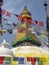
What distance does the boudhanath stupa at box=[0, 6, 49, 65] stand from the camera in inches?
717

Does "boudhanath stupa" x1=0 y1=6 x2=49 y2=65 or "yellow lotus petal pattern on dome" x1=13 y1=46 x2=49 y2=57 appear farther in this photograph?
"yellow lotus petal pattern on dome" x1=13 y1=46 x2=49 y2=57

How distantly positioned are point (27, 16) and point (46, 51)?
15.6 feet

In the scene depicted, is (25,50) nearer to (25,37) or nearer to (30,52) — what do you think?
(30,52)

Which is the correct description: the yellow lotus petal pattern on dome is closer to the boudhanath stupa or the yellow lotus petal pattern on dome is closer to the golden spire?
the boudhanath stupa

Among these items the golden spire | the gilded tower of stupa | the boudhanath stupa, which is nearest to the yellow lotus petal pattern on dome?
the boudhanath stupa

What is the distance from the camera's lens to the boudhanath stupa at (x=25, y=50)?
18219mm

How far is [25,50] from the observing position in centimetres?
2209

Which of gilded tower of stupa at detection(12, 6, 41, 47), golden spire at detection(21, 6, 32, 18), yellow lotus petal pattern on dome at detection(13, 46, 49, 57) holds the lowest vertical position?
yellow lotus petal pattern on dome at detection(13, 46, 49, 57)

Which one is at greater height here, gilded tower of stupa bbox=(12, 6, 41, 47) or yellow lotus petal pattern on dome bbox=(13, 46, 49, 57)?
gilded tower of stupa bbox=(12, 6, 41, 47)

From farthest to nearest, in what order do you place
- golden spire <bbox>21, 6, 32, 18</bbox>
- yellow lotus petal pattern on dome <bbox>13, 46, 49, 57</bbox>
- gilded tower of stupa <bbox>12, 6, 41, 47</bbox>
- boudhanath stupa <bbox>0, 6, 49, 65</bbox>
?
golden spire <bbox>21, 6, 32, 18</bbox>, gilded tower of stupa <bbox>12, 6, 41, 47</bbox>, yellow lotus petal pattern on dome <bbox>13, 46, 49, 57</bbox>, boudhanath stupa <bbox>0, 6, 49, 65</bbox>

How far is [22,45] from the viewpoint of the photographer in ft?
78.1

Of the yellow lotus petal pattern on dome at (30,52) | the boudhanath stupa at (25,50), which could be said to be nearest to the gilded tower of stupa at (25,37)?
the boudhanath stupa at (25,50)

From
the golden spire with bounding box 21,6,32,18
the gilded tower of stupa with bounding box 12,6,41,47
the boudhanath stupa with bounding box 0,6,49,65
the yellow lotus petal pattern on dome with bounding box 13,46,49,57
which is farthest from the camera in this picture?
the golden spire with bounding box 21,6,32,18

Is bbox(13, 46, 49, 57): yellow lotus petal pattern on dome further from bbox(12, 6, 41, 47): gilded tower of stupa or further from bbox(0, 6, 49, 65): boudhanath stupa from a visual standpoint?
bbox(12, 6, 41, 47): gilded tower of stupa
